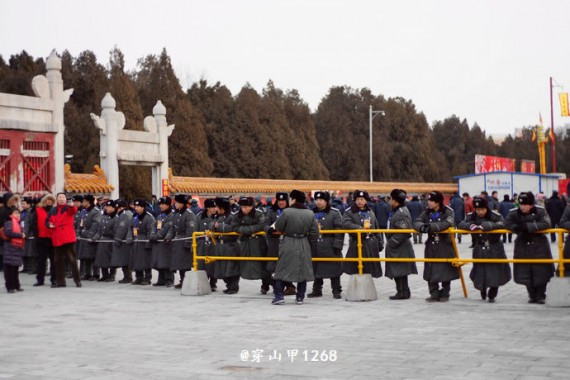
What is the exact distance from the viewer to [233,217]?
14.6 m

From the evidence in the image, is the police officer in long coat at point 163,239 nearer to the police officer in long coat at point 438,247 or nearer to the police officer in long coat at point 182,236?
the police officer in long coat at point 182,236

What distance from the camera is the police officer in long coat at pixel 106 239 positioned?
1757 cm

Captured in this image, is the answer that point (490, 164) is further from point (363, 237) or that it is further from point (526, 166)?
point (363, 237)

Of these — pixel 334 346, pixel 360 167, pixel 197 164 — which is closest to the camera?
pixel 334 346

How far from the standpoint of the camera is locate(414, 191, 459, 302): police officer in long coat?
12805 millimetres

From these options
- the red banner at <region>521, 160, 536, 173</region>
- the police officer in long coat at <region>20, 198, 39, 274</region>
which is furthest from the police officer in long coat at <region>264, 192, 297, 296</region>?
the red banner at <region>521, 160, 536, 173</region>

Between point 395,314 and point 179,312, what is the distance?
3.21 meters

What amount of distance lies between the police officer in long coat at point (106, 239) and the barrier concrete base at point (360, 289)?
6.35m

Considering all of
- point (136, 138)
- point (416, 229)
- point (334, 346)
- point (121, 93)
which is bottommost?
point (334, 346)

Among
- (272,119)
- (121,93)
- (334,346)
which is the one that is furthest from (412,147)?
(334,346)

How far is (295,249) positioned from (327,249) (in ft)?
3.78

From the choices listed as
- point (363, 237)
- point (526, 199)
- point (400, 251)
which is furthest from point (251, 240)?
point (526, 199)

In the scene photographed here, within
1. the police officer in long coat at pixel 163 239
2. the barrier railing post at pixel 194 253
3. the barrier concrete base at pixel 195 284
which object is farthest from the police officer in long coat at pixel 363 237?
the police officer in long coat at pixel 163 239

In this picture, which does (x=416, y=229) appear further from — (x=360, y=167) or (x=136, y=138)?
(x=360, y=167)
